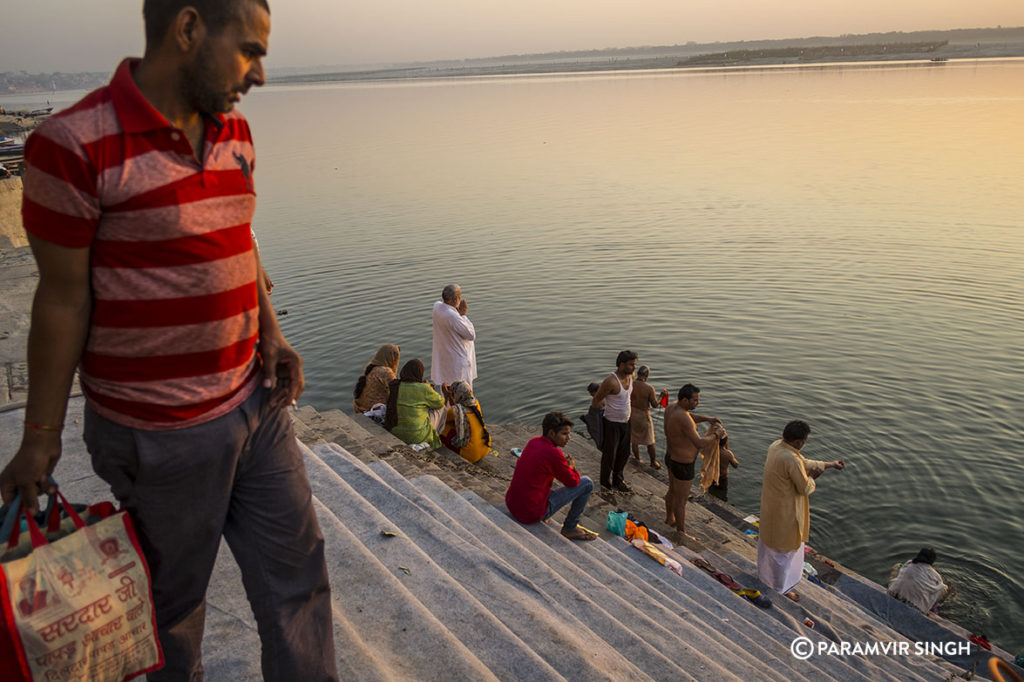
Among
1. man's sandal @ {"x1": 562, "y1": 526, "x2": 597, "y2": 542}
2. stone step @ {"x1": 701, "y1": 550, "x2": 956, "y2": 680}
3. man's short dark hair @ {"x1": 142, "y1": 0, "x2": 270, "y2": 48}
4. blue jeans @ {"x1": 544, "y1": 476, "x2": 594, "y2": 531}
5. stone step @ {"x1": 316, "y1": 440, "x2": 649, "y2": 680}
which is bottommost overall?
stone step @ {"x1": 701, "y1": 550, "x2": 956, "y2": 680}

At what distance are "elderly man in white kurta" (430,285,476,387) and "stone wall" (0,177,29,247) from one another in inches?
339

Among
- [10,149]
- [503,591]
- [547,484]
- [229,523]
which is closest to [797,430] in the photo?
[547,484]

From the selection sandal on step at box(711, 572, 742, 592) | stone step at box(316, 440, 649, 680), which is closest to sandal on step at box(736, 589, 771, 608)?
sandal on step at box(711, 572, 742, 592)

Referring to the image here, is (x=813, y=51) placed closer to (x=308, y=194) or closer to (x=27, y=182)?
(x=308, y=194)

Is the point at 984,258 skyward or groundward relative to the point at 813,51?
groundward

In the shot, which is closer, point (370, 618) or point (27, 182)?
point (27, 182)

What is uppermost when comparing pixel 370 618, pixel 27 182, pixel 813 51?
pixel 813 51

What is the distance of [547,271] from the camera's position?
59.6ft

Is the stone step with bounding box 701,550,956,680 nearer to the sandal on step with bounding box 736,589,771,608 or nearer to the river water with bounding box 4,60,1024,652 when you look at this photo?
the sandal on step with bounding box 736,589,771,608

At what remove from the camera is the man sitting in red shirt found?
5.91 meters

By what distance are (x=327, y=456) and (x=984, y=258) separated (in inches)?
695

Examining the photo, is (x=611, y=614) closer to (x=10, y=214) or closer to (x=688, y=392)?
(x=688, y=392)

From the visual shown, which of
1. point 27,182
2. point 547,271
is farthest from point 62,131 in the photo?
point 547,271

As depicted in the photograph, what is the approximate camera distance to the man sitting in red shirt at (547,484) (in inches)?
233
